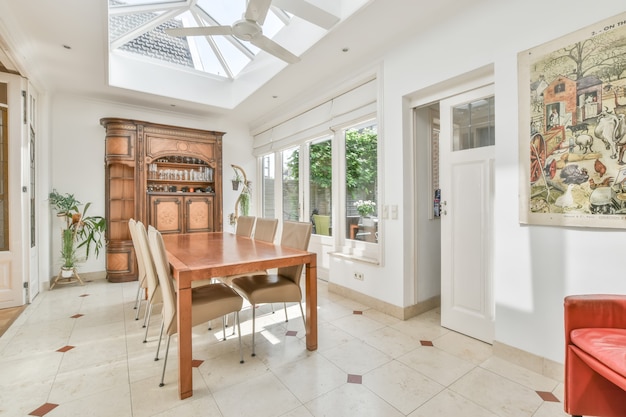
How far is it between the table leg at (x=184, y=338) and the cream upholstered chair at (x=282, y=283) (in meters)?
0.58

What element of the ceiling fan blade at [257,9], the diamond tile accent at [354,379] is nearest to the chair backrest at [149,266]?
the diamond tile accent at [354,379]

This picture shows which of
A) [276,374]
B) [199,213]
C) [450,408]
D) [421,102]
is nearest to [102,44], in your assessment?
[199,213]

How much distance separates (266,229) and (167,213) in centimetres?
238

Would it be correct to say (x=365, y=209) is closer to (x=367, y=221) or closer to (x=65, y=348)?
(x=367, y=221)

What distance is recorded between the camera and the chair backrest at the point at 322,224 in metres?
4.67

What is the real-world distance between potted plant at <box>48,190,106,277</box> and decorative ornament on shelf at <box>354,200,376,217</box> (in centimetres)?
376

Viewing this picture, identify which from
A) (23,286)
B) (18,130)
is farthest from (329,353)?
(18,130)

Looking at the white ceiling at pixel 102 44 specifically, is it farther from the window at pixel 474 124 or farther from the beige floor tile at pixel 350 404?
the beige floor tile at pixel 350 404

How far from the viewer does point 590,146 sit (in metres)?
1.87

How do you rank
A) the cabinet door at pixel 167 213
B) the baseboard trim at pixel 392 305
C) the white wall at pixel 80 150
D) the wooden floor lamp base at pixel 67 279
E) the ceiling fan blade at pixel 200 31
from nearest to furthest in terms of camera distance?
the ceiling fan blade at pixel 200 31, the baseboard trim at pixel 392 305, the wooden floor lamp base at pixel 67 279, the white wall at pixel 80 150, the cabinet door at pixel 167 213

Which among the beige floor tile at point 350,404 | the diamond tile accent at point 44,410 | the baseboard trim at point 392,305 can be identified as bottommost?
the beige floor tile at point 350,404

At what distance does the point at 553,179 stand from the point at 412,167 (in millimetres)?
1293

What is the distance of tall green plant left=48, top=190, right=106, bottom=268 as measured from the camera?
429cm

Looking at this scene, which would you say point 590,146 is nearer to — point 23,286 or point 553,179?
point 553,179
